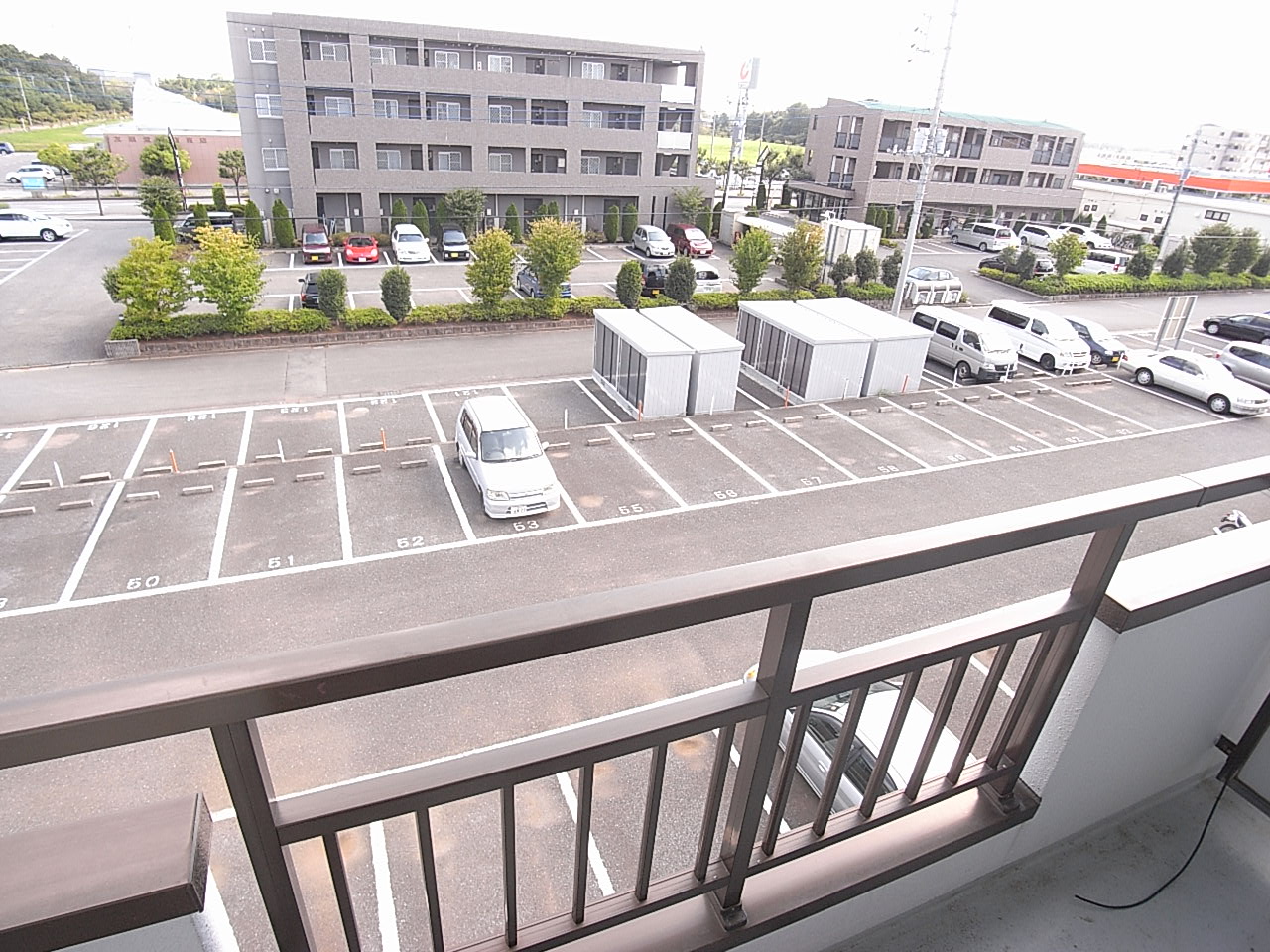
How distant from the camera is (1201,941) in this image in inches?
78.1

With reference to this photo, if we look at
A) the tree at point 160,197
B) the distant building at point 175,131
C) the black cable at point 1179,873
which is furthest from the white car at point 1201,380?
the distant building at point 175,131

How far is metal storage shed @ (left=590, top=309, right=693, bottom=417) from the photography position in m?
11.6

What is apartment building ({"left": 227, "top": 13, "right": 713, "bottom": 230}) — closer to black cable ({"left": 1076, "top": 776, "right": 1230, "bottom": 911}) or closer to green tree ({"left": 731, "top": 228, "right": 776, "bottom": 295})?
green tree ({"left": 731, "top": 228, "right": 776, "bottom": 295})

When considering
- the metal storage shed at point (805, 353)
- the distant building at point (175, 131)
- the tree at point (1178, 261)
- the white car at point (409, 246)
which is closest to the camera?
the metal storage shed at point (805, 353)

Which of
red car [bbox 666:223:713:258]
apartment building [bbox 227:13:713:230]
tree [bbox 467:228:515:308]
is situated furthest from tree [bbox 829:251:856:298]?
tree [bbox 467:228:515:308]

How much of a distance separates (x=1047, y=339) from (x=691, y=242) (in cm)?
1255

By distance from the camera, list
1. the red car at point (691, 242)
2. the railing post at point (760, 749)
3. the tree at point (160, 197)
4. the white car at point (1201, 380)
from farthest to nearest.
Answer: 1. the red car at point (691, 242)
2. the tree at point (160, 197)
3. the white car at point (1201, 380)
4. the railing post at point (760, 749)

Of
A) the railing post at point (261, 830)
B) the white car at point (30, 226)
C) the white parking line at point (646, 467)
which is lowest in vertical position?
the white parking line at point (646, 467)

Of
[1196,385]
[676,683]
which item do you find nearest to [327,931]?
[676,683]

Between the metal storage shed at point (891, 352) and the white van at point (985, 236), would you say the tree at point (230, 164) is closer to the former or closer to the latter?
the metal storage shed at point (891, 352)

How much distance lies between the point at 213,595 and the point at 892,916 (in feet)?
23.2

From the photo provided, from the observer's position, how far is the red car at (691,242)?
24750 mm

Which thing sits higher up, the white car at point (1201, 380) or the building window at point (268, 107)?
the building window at point (268, 107)

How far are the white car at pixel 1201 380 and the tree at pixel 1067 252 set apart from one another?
7867 millimetres
